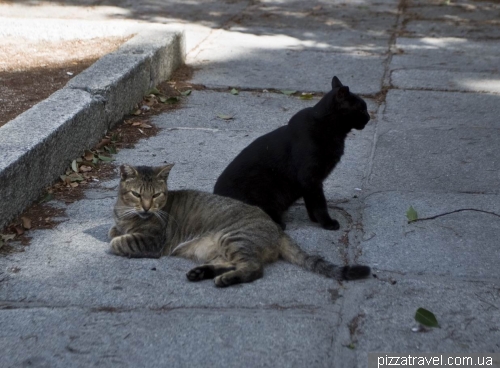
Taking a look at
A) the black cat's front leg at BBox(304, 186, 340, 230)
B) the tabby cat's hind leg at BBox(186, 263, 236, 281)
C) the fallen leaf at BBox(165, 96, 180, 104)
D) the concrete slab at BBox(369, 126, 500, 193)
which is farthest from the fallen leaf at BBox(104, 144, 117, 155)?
the tabby cat's hind leg at BBox(186, 263, 236, 281)

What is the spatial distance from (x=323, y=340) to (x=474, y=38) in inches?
319

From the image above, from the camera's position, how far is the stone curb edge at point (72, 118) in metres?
4.70

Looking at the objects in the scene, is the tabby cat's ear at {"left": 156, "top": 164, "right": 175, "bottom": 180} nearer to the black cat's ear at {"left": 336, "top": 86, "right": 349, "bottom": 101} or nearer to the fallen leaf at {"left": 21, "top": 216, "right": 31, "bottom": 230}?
the fallen leaf at {"left": 21, "top": 216, "right": 31, "bottom": 230}

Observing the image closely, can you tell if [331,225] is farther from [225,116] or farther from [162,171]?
[225,116]

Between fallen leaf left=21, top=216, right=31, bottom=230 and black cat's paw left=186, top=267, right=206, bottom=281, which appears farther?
fallen leaf left=21, top=216, right=31, bottom=230

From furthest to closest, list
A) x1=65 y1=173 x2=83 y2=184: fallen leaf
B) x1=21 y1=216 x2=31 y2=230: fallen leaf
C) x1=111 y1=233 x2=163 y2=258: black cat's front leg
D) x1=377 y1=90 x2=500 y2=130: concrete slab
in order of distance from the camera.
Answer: x1=377 y1=90 x2=500 y2=130: concrete slab < x1=65 y1=173 x2=83 y2=184: fallen leaf < x1=21 y1=216 x2=31 y2=230: fallen leaf < x1=111 y1=233 x2=163 y2=258: black cat's front leg

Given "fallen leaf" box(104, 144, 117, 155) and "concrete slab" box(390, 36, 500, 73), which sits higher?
"concrete slab" box(390, 36, 500, 73)

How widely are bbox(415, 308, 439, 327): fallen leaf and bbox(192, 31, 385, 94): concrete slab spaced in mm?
4419

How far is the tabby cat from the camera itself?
4.05 m

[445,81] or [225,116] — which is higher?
[445,81]

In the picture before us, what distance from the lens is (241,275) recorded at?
12.9 feet

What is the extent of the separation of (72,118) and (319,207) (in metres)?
2.01

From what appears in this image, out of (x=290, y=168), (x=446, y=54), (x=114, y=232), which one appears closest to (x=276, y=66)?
(x=446, y=54)

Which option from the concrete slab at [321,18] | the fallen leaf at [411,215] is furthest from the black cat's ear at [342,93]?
the concrete slab at [321,18]
